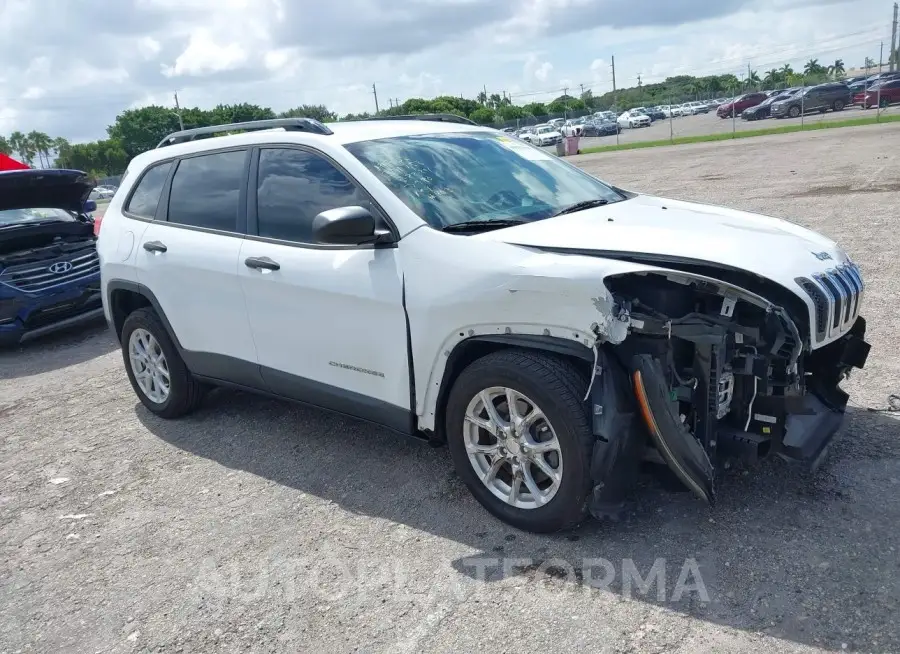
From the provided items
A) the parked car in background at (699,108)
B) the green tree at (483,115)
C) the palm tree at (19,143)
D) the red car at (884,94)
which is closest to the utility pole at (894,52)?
the parked car in background at (699,108)

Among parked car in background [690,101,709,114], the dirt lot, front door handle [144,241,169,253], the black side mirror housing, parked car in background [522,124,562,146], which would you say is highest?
parked car in background [690,101,709,114]

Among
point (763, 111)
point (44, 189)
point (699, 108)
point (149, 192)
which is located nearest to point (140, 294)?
point (149, 192)

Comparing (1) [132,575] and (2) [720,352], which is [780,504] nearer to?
(2) [720,352]

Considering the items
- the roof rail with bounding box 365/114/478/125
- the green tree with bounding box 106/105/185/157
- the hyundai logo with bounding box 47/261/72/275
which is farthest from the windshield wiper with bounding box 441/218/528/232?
the green tree with bounding box 106/105/185/157

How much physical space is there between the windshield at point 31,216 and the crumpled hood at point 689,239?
7075 mm

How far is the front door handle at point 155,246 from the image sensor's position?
4.88m

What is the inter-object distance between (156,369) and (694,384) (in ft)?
12.5

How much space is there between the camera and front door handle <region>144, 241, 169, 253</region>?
16.0 ft

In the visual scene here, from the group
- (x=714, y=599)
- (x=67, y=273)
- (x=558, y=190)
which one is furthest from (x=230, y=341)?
(x=67, y=273)

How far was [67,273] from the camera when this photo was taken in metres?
8.23

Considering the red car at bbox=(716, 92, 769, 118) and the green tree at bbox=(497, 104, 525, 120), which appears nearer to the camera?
the red car at bbox=(716, 92, 769, 118)

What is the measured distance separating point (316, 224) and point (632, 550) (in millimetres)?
2033

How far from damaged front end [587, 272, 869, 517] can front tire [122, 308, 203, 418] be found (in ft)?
10.4

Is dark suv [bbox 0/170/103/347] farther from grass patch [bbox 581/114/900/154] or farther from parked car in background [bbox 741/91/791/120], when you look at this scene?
parked car in background [bbox 741/91/791/120]
